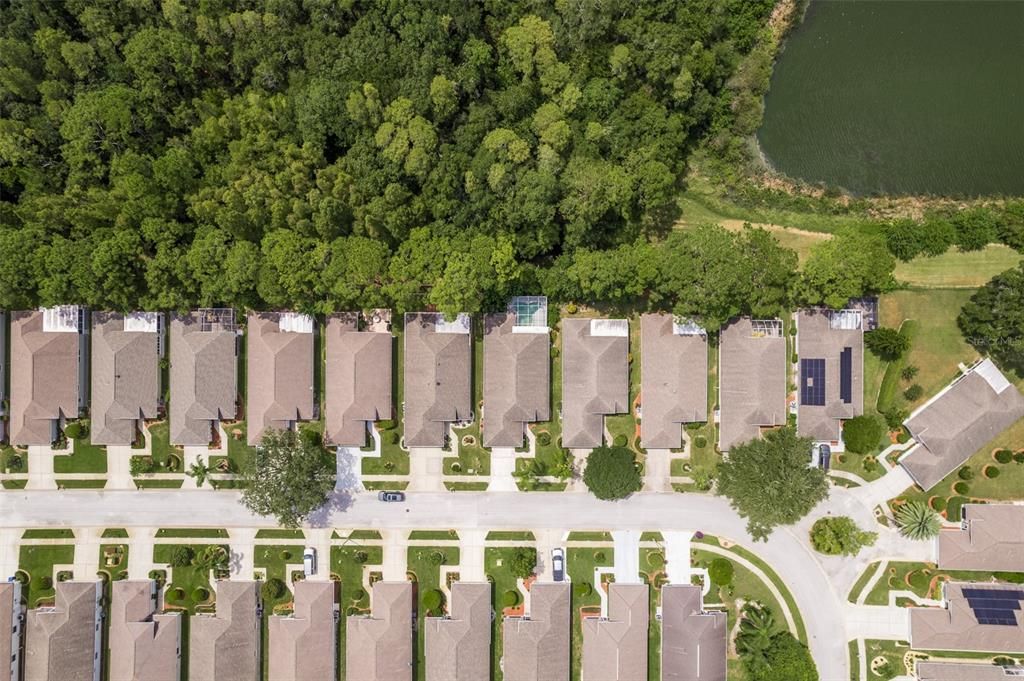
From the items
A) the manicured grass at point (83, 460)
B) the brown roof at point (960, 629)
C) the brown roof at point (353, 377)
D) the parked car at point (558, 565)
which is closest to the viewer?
the brown roof at point (960, 629)

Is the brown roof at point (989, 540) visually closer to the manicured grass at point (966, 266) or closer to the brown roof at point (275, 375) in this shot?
the manicured grass at point (966, 266)

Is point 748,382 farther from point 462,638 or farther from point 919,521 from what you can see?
point 462,638

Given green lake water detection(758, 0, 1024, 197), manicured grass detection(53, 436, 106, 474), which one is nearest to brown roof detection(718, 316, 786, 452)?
green lake water detection(758, 0, 1024, 197)

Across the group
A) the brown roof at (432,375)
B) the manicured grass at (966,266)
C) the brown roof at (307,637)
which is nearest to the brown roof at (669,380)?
the brown roof at (432,375)

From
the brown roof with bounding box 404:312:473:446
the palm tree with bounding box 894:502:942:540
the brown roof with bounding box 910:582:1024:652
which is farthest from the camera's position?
the brown roof with bounding box 404:312:473:446

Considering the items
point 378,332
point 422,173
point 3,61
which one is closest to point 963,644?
point 378,332

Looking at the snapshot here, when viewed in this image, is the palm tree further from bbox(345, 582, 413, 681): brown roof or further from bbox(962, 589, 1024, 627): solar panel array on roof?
bbox(345, 582, 413, 681): brown roof
